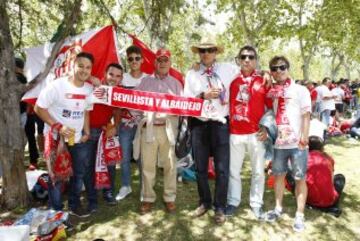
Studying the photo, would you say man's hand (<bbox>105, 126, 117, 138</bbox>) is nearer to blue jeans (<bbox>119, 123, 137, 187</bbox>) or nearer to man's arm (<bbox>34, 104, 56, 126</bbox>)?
blue jeans (<bbox>119, 123, 137, 187</bbox>)

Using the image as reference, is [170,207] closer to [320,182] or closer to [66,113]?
[66,113]

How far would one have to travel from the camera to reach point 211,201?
5.46 metres

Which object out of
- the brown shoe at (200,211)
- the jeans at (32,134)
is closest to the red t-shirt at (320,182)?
the brown shoe at (200,211)

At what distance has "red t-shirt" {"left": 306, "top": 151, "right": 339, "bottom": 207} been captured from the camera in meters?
5.36

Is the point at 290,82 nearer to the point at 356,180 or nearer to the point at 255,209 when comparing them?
the point at 255,209

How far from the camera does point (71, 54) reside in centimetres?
564

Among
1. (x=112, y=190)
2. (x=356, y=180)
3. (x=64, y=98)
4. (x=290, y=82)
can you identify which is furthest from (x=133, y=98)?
(x=356, y=180)

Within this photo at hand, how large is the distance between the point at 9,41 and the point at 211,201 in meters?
3.45

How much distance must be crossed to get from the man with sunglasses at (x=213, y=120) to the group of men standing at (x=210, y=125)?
0.04 ft

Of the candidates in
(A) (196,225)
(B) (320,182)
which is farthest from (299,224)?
(A) (196,225)

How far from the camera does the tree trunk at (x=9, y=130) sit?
16.4 ft

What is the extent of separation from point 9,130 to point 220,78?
282cm

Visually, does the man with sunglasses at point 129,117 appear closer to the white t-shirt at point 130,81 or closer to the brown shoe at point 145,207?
the white t-shirt at point 130,81

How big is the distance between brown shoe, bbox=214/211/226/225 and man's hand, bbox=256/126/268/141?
109 centimetres
